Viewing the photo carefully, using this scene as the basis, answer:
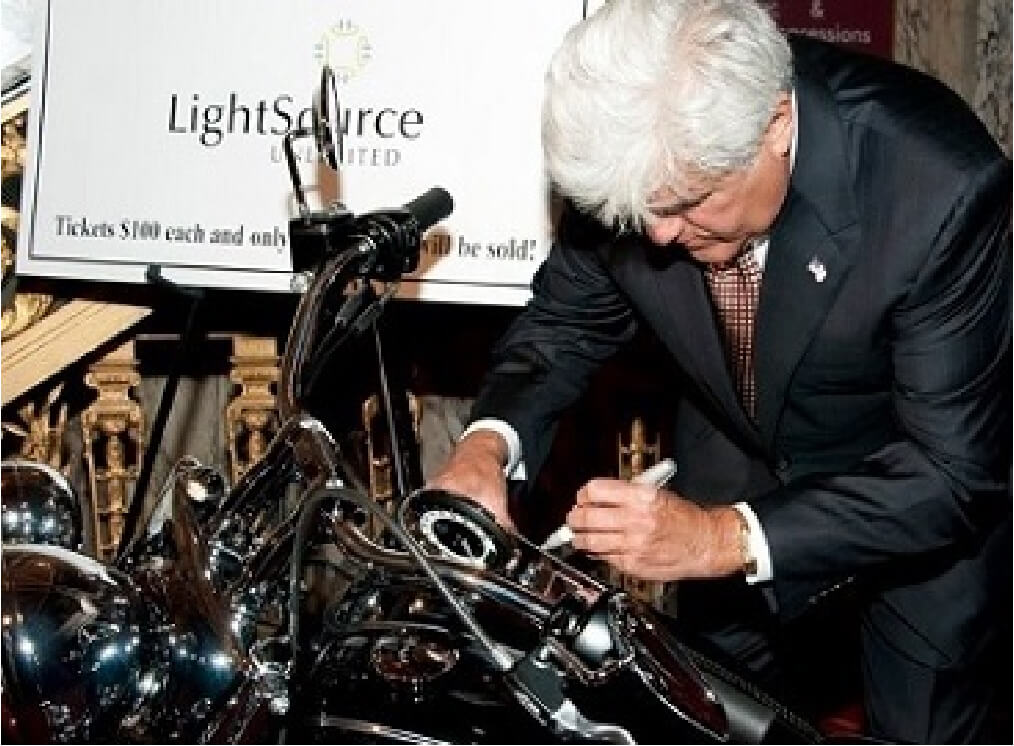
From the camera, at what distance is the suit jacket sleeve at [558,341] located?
2.35 metres

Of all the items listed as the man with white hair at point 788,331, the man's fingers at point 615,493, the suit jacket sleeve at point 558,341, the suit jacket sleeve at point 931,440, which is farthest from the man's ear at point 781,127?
→ the man's fingers at point 615,493

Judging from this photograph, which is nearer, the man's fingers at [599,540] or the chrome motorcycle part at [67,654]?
the chrome motorcycle part at [67,654]

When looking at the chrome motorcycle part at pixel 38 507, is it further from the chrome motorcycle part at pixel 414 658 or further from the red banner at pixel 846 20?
the red banner at pixel 846 20

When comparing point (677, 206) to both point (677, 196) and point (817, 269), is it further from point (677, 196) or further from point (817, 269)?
point (817, 269)

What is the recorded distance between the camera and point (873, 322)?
2.10 meters

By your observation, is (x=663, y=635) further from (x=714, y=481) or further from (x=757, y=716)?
(x=714, y=481)

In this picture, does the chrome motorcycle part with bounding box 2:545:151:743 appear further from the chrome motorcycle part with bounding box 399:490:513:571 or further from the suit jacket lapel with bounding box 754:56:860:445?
the suit jacket lapel with bounding box 754:56:860:445

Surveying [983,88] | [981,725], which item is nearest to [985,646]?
[981,725]

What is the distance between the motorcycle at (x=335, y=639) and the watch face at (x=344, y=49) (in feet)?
4.55

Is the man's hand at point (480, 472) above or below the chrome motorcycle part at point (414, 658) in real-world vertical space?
above

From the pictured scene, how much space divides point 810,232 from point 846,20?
2.17 metres

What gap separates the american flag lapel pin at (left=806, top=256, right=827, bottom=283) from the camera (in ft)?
6.88

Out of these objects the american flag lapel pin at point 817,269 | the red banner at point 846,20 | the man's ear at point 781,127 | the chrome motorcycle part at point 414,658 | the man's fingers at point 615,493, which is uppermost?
the red banner at point 846,20

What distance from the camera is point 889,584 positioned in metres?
2.44
